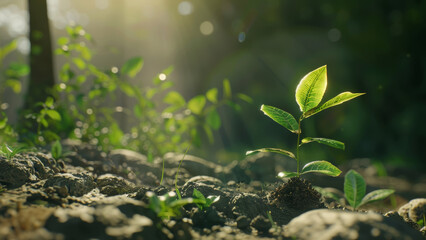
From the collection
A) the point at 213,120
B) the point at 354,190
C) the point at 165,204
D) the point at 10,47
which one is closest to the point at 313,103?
the point at 354,190

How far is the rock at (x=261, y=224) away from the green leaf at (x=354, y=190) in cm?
49

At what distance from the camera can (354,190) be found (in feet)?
5.42

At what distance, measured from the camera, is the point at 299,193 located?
1753 mm

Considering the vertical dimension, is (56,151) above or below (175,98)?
below

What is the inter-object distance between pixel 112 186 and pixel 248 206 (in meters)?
0.73

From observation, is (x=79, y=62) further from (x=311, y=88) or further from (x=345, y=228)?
(x=345, y=228)

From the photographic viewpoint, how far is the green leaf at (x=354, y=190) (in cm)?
163

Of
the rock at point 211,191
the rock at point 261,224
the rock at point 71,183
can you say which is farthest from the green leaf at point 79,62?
the rock at point 261,224

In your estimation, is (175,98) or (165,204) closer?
(165,204)

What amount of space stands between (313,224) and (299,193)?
483 millimetres

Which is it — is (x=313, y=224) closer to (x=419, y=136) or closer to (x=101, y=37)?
(x=419, y=136)

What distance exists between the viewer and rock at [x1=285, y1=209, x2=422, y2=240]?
1188 millimetres

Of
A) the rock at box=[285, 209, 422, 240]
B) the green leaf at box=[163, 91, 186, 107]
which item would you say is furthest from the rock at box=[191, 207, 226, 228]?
the green leaf at box=[163, 91, 186, 107]

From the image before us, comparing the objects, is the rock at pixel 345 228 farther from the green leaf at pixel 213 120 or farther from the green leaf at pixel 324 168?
the green leaf at pixel 213 120
